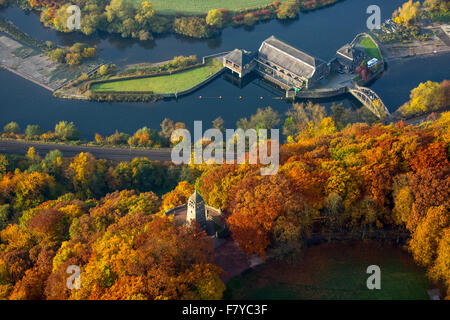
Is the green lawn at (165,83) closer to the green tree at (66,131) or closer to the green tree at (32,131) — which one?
the green tree at (66,131)

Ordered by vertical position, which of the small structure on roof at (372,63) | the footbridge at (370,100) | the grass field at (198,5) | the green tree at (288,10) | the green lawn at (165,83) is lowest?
the footbridge at (370,100)

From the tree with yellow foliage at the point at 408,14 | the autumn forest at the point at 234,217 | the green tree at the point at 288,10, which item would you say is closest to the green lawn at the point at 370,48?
the tree with yellow foliage at the point at 408,14

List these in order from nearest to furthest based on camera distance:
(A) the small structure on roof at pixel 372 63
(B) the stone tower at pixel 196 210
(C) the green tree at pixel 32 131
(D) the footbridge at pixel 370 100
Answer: (B) the stone tower at pixel 196 210 < (C) the green tree at pixel 32 131 < (D) the footbridge at pixel 370 100 < (A) the small structure on roof at pixel 372 63

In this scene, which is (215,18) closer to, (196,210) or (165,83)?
(165,83)

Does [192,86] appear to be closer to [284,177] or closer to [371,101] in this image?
[371,101]

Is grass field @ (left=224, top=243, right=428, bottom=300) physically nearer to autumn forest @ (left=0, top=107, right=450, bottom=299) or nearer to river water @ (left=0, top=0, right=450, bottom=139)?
autumn forest @ (left=0, top=107, right=450, bottom=299)

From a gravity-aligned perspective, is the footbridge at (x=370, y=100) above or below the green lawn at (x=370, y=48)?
below

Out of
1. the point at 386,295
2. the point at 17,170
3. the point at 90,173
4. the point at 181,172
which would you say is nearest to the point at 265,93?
the point at 181,172
